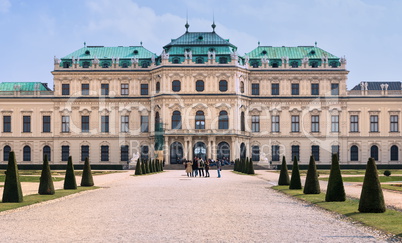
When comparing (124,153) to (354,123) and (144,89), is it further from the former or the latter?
(354,123)

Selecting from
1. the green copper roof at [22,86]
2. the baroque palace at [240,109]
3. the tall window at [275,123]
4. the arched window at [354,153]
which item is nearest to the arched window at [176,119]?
the baroque palace at [240,109]

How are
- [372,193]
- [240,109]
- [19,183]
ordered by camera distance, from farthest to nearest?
[240,109] < [19,183] < [372,193]

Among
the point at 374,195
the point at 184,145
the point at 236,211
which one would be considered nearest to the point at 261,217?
the point at 236,211

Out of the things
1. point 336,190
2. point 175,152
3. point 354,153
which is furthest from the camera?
point 354,153

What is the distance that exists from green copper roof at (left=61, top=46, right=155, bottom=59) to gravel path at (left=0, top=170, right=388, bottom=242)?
53172 millimetres

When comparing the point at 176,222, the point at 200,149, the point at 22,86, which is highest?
the point at 22,86

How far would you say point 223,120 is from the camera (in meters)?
70.2

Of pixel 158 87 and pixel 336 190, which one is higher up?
pixel 158 87

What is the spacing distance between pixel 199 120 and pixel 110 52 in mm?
14103

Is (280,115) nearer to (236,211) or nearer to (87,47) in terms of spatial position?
(87,47)

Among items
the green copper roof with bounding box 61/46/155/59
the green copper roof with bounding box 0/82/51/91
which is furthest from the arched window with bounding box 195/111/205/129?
the green copper roof with bounding box 0/82/51/91

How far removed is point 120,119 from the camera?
72875 mm

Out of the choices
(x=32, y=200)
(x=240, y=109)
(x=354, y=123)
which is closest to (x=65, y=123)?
(x=240, y=109)

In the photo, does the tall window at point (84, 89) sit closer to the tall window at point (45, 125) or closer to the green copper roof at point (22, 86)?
the tall window at point (45, 125)
